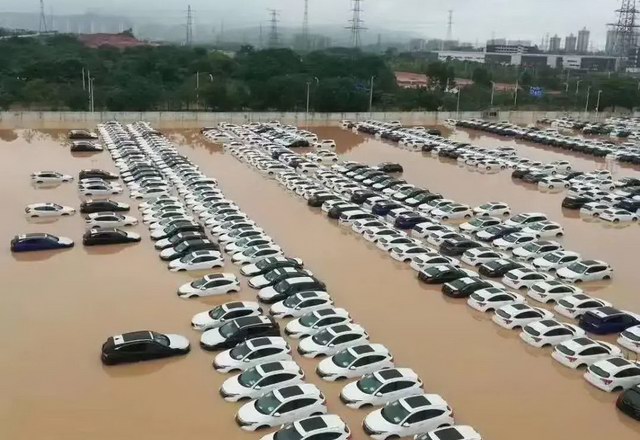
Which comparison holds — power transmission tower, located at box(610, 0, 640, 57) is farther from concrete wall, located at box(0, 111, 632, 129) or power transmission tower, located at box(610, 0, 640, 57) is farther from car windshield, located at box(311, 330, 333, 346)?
car windshield, located at box(311, 330, 333, 346)

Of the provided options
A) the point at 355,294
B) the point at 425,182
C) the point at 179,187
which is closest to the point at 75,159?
the point at 179,187

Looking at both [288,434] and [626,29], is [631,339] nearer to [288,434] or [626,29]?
[288,434]

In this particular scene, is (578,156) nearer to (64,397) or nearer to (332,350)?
(332,350)

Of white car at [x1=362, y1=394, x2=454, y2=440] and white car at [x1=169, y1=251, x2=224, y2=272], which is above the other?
white car at [x1=169, y1=251, x2=224, y2=272]

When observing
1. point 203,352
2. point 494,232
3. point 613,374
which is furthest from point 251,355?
point 494,232

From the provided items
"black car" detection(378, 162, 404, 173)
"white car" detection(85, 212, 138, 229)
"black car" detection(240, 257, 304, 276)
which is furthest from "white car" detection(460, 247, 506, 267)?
"black car" detection(378, 162, 404, 173)
